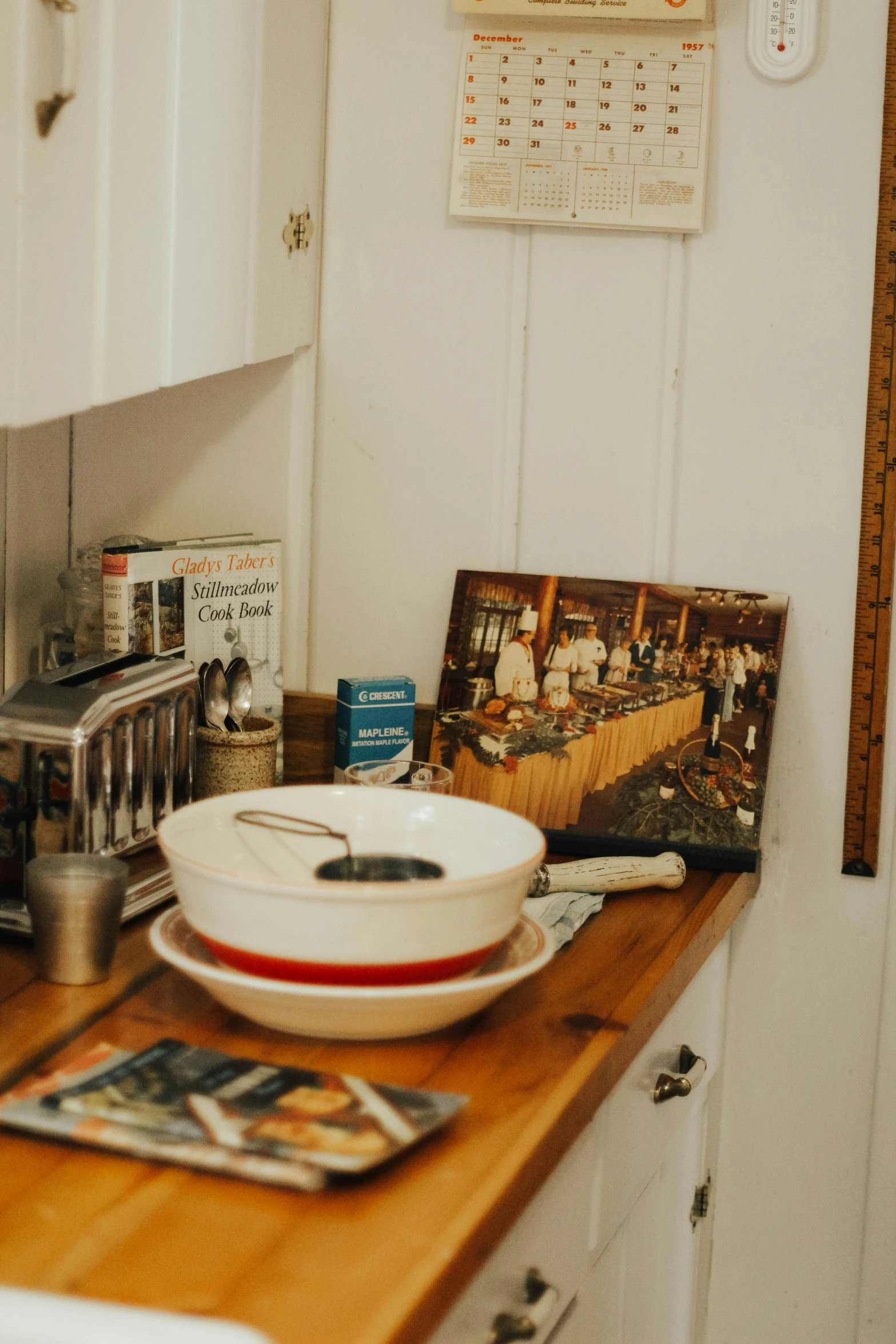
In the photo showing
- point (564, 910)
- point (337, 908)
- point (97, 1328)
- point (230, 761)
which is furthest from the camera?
point (230, 761)

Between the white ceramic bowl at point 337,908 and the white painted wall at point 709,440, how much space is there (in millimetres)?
634

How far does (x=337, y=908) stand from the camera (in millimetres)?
940

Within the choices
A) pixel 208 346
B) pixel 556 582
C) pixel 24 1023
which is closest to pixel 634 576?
pixel 556 582

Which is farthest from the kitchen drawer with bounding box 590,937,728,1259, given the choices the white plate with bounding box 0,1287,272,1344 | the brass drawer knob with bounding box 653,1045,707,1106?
the white plate with bounding box 0,1287,272,1344

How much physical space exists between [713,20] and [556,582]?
66 cm

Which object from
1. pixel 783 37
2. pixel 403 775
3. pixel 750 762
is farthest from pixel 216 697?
pixel 783 37

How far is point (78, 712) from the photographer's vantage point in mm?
1215

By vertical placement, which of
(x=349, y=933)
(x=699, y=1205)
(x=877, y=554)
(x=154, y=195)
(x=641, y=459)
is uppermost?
(x=154, y=195)

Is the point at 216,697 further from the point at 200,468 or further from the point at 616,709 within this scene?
the point at 616,709

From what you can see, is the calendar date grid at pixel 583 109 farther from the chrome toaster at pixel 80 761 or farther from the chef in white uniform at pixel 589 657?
the chrome toaster at pixel 80 761

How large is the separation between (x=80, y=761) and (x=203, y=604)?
1.36 ft

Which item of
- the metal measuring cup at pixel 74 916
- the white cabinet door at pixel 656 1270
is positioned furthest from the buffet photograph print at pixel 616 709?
the metal measuring cup at pixel 74 916

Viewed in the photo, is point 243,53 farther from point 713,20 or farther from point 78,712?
point 78,712

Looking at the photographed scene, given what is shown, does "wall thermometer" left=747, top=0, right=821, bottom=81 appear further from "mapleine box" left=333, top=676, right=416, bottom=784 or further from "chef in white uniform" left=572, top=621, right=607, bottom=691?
"mapleine box" left=333, top=676, right=416, bottom=784
